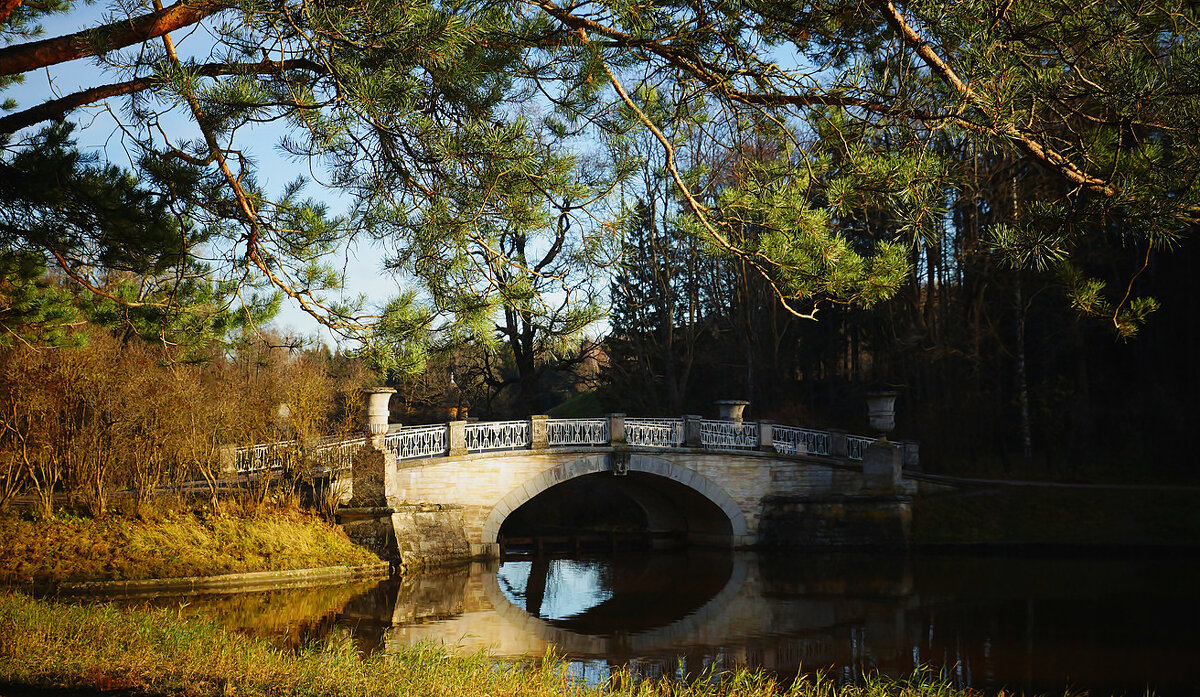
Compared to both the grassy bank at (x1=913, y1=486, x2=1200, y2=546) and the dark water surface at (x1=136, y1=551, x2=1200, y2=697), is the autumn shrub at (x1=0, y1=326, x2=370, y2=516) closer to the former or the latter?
the dark water surface at (x1=136, y1=551, x2=1200, y2=697)

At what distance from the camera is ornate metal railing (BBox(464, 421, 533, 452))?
59.6 feet

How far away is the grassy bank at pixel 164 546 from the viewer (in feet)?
42.2

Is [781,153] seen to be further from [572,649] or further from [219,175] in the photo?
[572,649]

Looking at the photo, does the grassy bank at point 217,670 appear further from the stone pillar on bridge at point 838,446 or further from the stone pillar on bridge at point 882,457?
the stone pillar on bridge at point 838,446

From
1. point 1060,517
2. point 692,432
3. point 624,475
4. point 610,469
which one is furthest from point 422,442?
point 1060,517

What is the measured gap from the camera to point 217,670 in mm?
5918

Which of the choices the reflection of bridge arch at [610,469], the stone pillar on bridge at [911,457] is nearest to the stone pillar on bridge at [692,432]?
the reflection of bridge arch at [610,469]

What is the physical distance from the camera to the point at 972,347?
21.5 m

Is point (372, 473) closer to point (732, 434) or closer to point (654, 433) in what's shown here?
point (654, 433)

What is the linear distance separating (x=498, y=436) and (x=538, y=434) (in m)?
0.81

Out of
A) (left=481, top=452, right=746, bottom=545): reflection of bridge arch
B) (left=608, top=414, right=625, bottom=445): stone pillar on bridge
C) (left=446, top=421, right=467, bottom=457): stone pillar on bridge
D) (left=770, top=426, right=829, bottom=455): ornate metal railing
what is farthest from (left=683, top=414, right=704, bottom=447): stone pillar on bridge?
(left=446, top=421, right=467, bottom=457): stone pillar on bridge

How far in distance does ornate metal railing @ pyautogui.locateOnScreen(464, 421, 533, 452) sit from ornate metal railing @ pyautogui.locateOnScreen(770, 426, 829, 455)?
5690 millimetres

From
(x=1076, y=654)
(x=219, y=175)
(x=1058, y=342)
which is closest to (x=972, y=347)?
(x=1058, y=342)

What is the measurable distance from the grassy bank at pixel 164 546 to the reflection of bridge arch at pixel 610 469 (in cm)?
296
